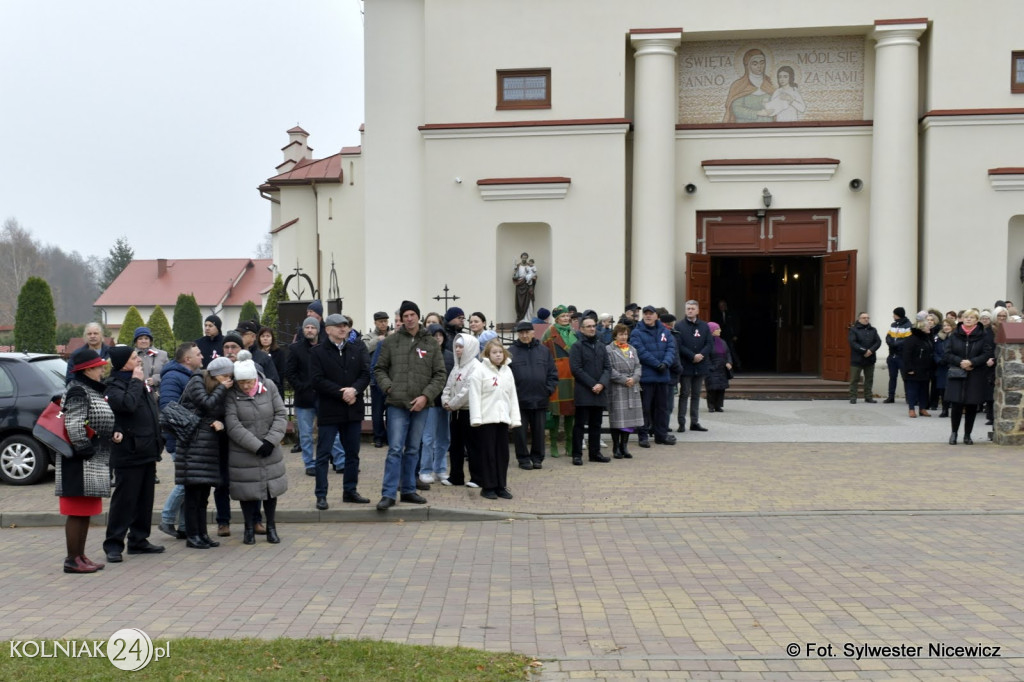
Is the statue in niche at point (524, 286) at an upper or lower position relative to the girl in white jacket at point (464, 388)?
upper

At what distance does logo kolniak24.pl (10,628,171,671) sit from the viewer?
5250 mm

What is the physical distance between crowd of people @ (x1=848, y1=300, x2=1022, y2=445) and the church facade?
2502 millimetres

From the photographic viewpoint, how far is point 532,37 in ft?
72.5

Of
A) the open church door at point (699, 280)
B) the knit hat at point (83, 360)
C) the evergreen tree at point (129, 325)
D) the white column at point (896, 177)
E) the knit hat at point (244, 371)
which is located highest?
the white column at point (896, 177)

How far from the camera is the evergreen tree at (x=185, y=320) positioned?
182ft

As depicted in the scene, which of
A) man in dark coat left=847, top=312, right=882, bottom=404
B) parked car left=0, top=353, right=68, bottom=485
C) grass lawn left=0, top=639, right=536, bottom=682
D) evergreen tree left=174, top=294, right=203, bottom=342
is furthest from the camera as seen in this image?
evergreen tree left=174, top=294, right=203, bottom=342

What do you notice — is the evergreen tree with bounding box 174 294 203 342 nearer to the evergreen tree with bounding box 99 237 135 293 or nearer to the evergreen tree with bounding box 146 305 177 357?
the evergreen tree with bounding box 146 305 177 357

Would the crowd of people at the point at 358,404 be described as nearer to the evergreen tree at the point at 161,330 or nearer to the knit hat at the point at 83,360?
the knit hat at the point at 83,360

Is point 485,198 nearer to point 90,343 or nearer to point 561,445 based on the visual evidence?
point 561,445

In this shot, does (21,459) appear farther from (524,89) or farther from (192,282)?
(192,282)

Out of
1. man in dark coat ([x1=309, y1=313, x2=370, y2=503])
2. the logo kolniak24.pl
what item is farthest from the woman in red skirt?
man in dark coat ([x1=309, y1=313, x2=370, y2=503])

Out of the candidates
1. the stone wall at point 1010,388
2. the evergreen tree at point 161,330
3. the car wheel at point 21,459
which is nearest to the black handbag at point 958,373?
the stone wall at point 1010,388

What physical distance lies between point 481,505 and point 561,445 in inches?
172

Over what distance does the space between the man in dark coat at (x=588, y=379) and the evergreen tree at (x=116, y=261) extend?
94.9 m
